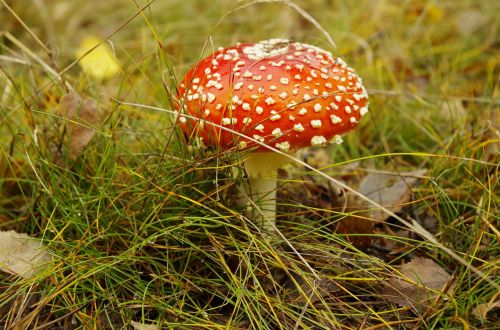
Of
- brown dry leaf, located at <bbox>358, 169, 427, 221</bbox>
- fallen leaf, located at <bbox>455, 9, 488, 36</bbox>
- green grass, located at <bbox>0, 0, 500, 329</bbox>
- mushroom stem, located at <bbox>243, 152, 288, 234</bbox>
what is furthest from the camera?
fallen leaf, located at <bbox>455, 9, 488, 36</bbox>

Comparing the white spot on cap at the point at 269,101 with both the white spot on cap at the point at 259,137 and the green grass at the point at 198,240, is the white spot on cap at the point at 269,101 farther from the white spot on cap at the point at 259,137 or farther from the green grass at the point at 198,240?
the green grass at the point at 198,240

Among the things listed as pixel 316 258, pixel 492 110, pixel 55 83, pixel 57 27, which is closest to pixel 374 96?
pixel 492 110

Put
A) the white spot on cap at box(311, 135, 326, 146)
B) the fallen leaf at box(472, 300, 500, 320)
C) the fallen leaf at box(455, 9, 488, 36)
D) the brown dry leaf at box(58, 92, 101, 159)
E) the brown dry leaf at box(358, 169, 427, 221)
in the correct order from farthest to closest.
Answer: the fallen leaf at box(455, 9, 488, 36) < the brown dry leaf at box(358, 169, 427, 221) < the brown dry leaf at box(58, 92, 101, 159) < the white spot on cap at box(311, 135, 326, 146) < the fallen leaf at box(472, 300, 500, 320)

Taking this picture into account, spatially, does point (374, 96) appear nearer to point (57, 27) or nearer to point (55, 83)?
point (55, 83)

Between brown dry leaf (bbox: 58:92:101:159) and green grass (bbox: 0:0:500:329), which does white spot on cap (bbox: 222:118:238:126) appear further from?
brown dry leaf (bbox: 58:92:101:159)

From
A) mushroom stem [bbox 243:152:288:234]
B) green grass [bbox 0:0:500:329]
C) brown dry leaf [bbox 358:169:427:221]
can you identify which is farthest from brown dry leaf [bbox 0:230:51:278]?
brown dry leaf [bbox 358:169:427:221]

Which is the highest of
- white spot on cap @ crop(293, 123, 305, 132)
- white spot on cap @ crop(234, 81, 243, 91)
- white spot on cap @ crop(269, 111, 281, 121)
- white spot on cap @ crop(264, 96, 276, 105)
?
white spot on cap @ crop(234, 81, 243, 91)
